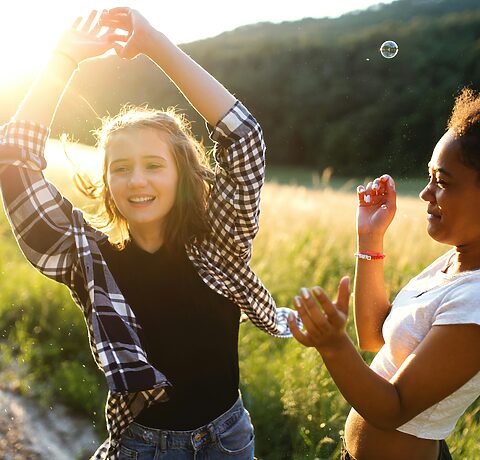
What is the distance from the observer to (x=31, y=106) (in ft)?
6.20

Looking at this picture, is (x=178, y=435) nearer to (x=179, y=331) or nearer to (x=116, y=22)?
(x=179, y=331)

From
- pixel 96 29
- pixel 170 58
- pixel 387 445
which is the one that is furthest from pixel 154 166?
pixel 387 445

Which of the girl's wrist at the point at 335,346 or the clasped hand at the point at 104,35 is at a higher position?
the clasped hand at the point at 104,35

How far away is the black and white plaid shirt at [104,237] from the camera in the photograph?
5.98 ft

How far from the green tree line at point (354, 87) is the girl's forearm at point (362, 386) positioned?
27.8m

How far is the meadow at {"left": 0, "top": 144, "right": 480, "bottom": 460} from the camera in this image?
3.09 meters

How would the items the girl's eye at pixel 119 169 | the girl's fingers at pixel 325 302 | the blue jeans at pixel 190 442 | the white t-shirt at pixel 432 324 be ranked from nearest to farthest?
the girl's fingers at pixel 325 302 → the white t-shirt at pixel 432 324 → the blue jeans at pixel 190 442 → the girl's eye at pixel 119 169

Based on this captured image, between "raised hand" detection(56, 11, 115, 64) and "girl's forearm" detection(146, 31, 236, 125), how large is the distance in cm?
14

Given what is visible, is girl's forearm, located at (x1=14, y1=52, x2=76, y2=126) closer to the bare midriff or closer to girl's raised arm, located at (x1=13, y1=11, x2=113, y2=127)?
girl's raised arm, located at (x1=13, y1=11, x2=113, y2=127)

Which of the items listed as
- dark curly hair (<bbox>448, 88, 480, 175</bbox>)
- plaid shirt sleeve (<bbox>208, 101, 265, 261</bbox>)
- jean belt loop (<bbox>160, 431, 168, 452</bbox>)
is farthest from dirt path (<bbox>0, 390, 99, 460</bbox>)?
dark curly hair (<bbox>448, 88, 480, 175</bbox>)

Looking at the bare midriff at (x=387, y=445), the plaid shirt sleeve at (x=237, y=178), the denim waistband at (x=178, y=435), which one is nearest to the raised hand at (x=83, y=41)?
the plaid shirt sleeve at (x=237, y=178)

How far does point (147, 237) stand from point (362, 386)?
0.97m

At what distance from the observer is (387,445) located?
1.66m

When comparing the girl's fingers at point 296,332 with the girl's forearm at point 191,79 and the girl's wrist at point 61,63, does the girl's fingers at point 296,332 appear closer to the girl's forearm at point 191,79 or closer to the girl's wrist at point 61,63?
the girl's forearm at point 191,79
